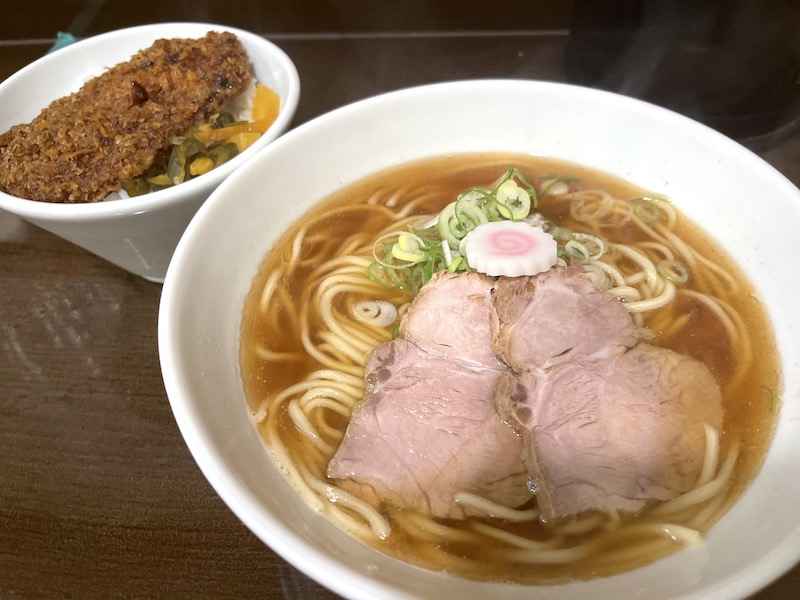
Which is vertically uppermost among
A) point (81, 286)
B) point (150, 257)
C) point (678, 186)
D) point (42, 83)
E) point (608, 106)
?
point (608, 106)

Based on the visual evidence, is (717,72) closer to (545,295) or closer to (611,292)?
(611,292)

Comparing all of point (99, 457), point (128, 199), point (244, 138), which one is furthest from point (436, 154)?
point (99, 457)

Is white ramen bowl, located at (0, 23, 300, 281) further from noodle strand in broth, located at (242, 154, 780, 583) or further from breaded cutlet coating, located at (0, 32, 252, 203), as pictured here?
noodle strand in broth, located at (242, 154, 780, 583)

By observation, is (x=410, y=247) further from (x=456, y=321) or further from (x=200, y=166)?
Result: (x=200, y=166)

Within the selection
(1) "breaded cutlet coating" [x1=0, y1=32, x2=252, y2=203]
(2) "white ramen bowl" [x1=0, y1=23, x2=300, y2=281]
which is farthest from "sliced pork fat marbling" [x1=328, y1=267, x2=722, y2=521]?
(1) "breaded cutlet coating" [x1=0, y1=32, x2=252, y2=203]

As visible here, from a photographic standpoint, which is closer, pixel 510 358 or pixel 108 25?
pixel 510 358

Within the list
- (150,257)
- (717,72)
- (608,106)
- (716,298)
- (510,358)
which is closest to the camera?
(510,358)

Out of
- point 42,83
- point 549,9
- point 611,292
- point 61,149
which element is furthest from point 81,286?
point 549,9
